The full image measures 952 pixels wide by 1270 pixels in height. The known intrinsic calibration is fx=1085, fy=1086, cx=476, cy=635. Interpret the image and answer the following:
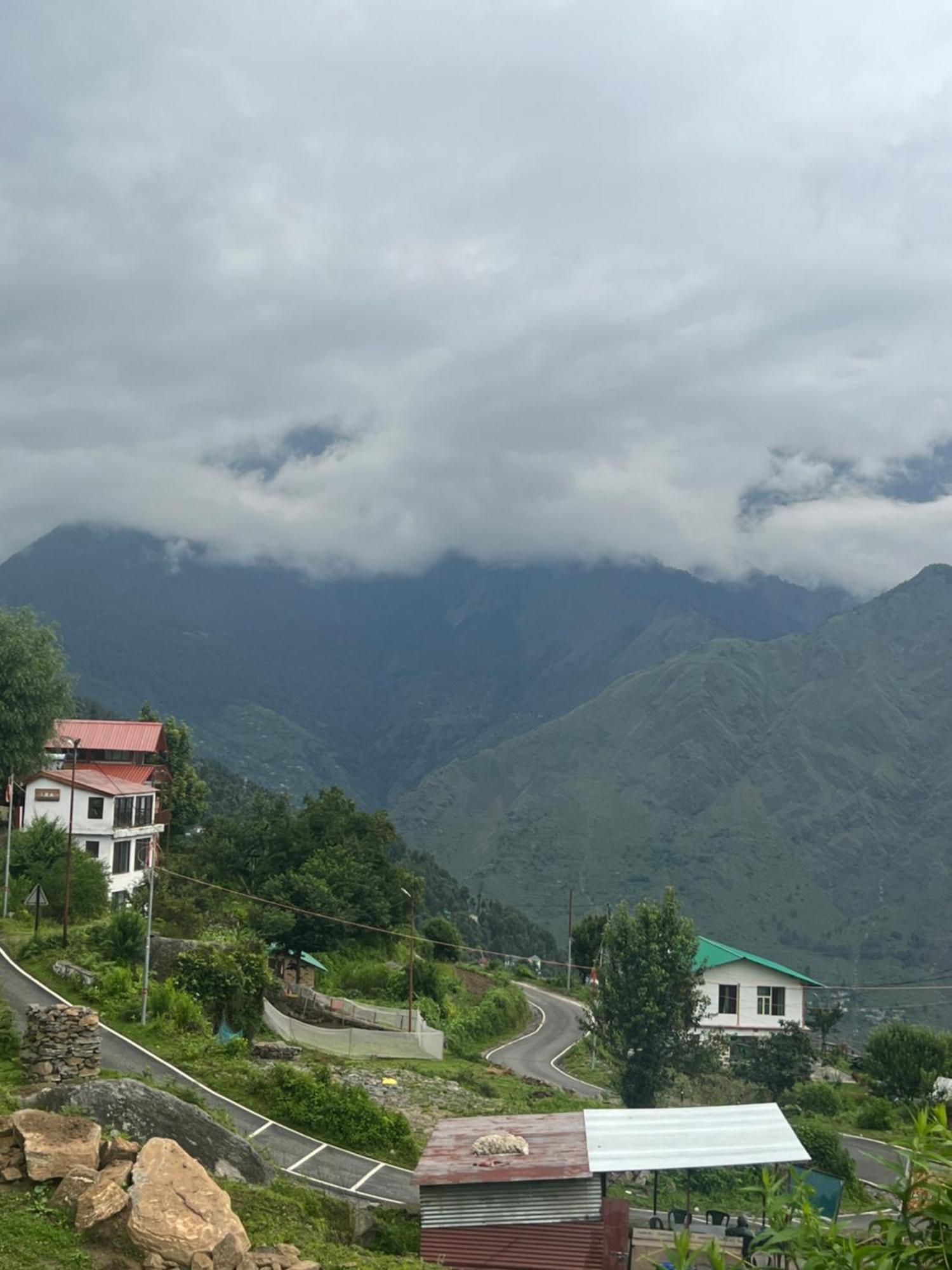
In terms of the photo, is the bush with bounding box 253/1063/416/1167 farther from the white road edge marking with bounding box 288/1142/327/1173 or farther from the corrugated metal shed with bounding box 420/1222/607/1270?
the corrugated metal shed with bounding box 420/1222/607/1270

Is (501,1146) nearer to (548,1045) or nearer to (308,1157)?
(308,1157)

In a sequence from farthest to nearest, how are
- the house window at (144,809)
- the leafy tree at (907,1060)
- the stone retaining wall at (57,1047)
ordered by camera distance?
the house window at (144,809) → the leafy tree at (907,1060) → the stone retaining wall at (57,1047)

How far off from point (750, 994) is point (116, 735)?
42528 mm

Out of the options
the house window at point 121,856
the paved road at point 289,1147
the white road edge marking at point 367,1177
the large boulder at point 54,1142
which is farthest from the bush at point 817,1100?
the large boulder at point 54,1142

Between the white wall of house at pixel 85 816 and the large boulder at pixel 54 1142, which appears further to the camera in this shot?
the white wall of house at pixel 85 816

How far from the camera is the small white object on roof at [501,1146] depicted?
64.4 ft

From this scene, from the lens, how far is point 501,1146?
19766 mm

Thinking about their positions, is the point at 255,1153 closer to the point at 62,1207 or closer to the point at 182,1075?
the point at 62,1207

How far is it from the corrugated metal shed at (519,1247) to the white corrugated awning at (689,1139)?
1.27 metres

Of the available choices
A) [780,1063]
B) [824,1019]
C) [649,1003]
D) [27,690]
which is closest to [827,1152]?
[649,1003]

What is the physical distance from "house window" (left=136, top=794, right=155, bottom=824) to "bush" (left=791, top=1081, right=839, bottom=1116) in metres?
35.9

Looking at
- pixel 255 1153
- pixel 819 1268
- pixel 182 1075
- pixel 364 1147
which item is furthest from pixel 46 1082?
pixel 819 1268

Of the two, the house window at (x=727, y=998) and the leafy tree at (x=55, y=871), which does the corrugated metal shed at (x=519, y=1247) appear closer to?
the leafy tree at (x=55, y=871)

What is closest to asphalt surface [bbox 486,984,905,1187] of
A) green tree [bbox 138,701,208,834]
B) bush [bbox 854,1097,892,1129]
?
bush [bbox 854,1097,892,1129]
